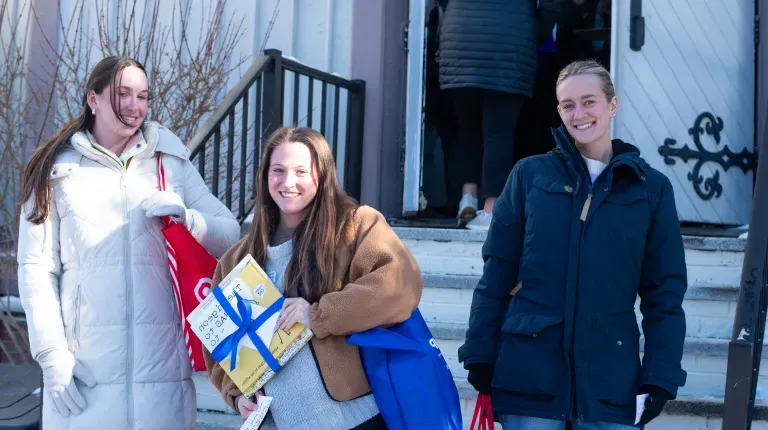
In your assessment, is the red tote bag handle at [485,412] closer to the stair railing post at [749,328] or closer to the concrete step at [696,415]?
the stair railing post at [749,328]

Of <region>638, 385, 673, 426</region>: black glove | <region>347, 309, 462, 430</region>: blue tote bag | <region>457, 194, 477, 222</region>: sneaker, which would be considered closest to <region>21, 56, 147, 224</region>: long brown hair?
<region>347, 309, 462, 430</region>: blue tote bag

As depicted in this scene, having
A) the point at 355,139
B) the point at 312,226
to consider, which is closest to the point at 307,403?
the point at 312,226

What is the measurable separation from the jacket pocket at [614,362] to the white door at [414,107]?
3.25 metres

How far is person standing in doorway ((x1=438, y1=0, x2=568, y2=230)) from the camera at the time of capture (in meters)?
4.70

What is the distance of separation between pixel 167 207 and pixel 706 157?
3.58 metres

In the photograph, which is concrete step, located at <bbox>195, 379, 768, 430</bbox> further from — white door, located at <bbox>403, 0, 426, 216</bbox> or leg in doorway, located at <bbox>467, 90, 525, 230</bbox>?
white door, located at <bbox>403, 0, 426, 216</bbox>

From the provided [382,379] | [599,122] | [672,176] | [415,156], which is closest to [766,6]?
[672,176]

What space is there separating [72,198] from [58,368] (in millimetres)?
513

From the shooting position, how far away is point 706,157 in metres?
5.06

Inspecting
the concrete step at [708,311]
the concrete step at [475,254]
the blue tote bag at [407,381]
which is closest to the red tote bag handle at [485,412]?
the blue tote bag at [407,381]

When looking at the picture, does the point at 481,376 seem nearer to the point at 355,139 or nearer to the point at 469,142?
the point at 469,142

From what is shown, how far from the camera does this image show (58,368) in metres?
2.48

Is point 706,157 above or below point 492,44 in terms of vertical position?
below

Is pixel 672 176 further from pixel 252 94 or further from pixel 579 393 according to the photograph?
pixel 579 393
